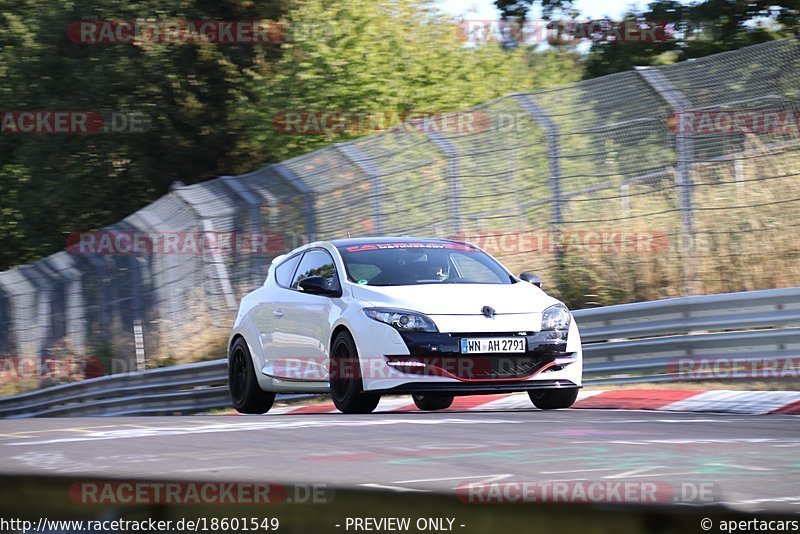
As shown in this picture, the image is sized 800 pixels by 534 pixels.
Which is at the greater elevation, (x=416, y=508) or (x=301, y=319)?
(x=416, y=508)

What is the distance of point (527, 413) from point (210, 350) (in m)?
10.1

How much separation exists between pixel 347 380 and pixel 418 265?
134cm

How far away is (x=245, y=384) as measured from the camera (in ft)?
41.0

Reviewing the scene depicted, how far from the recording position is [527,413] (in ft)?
33.6

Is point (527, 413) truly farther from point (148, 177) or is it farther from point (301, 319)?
point (148, 177)

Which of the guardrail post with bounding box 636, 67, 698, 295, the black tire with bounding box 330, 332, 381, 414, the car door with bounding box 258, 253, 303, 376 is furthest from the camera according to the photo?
the guardrail post with bounding box 636, 67, 698, 295

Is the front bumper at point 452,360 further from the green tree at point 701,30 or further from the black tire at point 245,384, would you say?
the green tree at point 701,30

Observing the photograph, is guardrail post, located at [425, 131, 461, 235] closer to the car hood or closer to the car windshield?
the car windshield

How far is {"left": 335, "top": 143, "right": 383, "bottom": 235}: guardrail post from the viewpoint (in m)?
16.8

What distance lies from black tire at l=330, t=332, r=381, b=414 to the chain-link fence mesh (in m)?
4.45

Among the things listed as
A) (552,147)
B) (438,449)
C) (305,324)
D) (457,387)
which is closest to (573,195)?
(552,147)

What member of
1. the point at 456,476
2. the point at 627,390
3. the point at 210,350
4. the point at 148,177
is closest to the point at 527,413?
the point at 627,390

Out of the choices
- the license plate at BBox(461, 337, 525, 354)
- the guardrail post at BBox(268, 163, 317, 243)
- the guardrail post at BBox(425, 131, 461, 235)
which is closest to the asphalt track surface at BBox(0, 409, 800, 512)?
the license plate at BBox(461, 337, 525, 354)

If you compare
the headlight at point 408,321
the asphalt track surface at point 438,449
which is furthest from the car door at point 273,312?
the headlight at point 408,321
